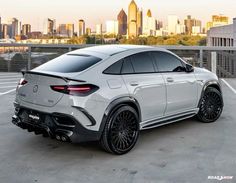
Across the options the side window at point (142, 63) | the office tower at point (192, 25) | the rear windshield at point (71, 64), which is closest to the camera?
the rear windshield at point (71, 64)

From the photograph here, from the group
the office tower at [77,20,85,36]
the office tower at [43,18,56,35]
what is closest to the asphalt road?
the office tower at [43,18,56,35]

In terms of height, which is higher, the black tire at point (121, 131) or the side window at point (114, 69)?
the side window at point (114, 69)

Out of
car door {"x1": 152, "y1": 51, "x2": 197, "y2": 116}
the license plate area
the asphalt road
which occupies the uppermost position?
car door {"x1": 152, "y1": 51, "x2": 197, "y2": 116}

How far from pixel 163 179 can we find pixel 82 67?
177cm

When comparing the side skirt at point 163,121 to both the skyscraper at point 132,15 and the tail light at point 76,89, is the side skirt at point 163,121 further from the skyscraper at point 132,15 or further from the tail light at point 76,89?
the skyscraper at point 132,15

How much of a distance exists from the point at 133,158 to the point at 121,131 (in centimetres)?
39

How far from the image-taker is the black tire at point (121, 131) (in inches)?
171

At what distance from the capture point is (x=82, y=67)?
4434mm

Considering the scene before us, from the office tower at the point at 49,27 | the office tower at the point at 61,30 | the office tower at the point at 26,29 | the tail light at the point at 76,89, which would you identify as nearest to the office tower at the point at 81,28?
the office tower at the point at 61,30

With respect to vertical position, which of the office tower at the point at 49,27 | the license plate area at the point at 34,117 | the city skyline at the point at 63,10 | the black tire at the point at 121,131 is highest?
the city skyline at the point at 63,10

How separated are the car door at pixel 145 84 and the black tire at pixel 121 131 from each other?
0.82 ft

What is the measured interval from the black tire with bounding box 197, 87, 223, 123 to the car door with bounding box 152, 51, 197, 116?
0.36 m

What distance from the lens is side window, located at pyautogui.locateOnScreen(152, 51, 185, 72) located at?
5289 mm

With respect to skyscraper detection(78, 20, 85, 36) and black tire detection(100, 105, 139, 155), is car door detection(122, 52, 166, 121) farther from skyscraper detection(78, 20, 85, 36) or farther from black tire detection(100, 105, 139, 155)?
skyscraper detection(78, 20, 85, 36)
